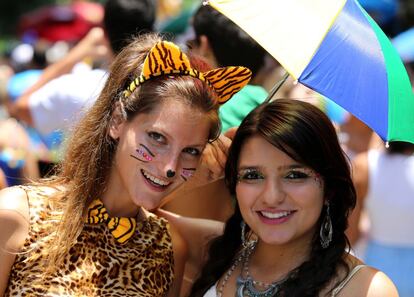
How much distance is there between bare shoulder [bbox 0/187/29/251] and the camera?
3236 mm

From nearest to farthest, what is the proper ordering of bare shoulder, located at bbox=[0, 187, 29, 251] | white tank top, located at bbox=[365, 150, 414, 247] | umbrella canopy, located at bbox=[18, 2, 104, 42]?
bare shoulder, located at bbox=[0, 187, 29, 251], white tank top, located at bbox=[365, 150, 414, 247], umbrella canopy, located at bbox=[18, 2, 104, 42]

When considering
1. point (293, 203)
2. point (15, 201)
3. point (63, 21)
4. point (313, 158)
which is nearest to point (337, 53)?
point (313, 158)

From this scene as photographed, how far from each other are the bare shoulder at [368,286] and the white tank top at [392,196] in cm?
224

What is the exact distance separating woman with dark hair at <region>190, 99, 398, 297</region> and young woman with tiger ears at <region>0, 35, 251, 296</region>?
0.22 m

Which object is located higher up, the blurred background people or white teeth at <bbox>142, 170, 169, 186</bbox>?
white teeth at <bbox>142, 170, 169, 186</bbox>

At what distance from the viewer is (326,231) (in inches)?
128

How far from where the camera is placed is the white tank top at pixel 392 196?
5.21 m

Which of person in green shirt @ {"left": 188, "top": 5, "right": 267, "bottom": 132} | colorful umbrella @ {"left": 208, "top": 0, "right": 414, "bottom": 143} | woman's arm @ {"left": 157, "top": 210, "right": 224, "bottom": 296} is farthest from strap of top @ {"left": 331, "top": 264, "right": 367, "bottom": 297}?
person in green shirt @ {"left": 188, "top": 5, "right": 267, "bottom": 132}

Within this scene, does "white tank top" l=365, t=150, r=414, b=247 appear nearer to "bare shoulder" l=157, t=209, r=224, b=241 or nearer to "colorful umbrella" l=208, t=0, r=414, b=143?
"bare shoulder" l=157, t=209, r=224, b=241

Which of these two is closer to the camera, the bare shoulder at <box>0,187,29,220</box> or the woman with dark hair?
the woman with dark hair

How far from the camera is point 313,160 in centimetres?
316

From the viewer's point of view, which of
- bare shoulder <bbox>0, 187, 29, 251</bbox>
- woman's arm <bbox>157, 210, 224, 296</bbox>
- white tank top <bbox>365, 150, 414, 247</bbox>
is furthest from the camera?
white tank top <bbox>365, 150, 414, 247</bbox>

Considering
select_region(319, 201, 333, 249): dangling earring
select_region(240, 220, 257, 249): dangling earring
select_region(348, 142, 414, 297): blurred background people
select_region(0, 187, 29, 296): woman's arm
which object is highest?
select_region(319, 201, 333, 249): dangling earring

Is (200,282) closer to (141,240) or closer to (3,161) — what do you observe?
(141,240)
